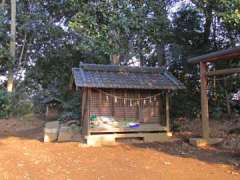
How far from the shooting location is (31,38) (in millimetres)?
A: 24391

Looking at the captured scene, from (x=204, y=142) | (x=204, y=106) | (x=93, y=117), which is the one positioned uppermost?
(x=204, y=106)

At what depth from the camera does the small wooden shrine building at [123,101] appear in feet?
42.4

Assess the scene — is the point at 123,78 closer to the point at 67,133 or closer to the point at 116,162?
the point at 67,133

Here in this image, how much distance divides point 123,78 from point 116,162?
496 centimetres

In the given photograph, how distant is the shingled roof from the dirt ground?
2161 mm

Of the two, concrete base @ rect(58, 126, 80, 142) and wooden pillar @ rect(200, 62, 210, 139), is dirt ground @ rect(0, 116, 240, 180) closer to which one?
wooden pillar @ rect(200, 62, 210, 139)

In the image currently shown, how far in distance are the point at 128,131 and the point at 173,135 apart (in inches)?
82.3

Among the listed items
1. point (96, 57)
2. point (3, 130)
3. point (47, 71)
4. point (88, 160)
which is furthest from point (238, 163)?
point (47, 71)

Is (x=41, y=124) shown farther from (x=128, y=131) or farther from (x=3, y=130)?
(x=128, y=131)

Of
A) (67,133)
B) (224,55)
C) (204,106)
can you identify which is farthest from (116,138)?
(224,55)

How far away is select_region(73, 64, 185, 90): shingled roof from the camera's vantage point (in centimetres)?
1271

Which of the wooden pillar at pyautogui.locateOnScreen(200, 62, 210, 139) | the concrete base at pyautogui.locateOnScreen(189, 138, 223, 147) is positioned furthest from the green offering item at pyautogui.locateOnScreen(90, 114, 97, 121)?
the wooden pillar at pyautogui.locateOnScreen(200, 62, 210, 139)

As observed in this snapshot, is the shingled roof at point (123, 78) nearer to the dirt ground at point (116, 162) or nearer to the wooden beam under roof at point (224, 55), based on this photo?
the wooden beam under roof at point (224, 55)

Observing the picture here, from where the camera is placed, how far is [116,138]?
1305 centimetres
